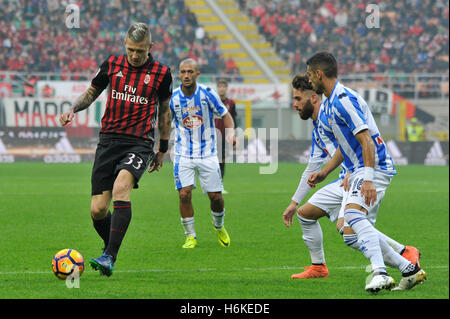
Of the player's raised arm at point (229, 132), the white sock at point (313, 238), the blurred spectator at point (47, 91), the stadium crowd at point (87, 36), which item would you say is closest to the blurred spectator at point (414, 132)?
the stadium crowd at point (87, 36)

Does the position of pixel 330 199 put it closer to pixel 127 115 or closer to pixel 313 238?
pixel 313 238

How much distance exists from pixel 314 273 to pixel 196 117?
11.7 feet

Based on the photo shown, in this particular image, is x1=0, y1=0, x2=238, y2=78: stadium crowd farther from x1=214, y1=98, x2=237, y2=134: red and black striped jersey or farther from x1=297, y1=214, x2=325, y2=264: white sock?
x1=297, y1=214, x2=325, y2=264: white sock

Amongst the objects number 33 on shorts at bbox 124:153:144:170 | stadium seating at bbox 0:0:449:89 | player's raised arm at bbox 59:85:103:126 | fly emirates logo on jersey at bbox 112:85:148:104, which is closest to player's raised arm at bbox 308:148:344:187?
number 33 on shorts at bbox 124:153:144:170

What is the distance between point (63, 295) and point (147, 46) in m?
2.35

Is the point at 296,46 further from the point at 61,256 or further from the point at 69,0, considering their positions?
the point at 61,256

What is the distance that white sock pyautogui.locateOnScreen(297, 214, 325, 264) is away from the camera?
282 inches

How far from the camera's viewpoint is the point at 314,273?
7102 millimetres

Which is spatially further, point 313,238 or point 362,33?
point 362,33

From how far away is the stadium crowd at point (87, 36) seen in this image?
32.2 meters

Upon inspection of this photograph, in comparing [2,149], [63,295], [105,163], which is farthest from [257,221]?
[2,149]

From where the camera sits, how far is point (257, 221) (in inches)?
480

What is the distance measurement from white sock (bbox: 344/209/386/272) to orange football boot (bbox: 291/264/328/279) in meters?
0.99

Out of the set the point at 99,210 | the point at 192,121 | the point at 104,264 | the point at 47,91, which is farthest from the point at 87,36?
the point at 104,264
